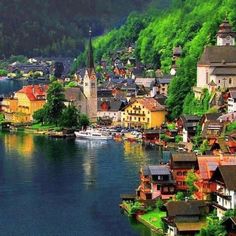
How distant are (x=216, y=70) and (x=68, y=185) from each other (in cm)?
1611

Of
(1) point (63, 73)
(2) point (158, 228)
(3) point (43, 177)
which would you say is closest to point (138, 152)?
(3) point (43, 177)

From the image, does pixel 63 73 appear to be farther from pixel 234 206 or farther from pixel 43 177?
pixel 234 206

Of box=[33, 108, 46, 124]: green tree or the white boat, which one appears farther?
box=[33, 108, 46, 124]: green tree

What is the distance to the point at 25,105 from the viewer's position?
47.0 meters

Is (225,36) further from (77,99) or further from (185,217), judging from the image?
(185,217)

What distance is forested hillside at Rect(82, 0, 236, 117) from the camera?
4522 centimetres

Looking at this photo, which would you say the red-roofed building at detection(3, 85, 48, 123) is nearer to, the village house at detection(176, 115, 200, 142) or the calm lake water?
the calm lake water

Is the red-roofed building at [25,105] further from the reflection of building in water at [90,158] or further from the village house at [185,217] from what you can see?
the village house at [185,217]

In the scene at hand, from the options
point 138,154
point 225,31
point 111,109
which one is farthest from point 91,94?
point 138,154

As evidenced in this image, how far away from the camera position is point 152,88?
49.9 meters

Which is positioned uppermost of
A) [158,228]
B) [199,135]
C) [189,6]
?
[189,6]

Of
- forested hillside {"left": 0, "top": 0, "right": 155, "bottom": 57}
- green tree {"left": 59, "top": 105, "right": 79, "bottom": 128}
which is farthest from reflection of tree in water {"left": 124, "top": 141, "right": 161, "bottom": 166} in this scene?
forested hillside {"left": 0, "top": 0, "right": 155, "bottom": 57}

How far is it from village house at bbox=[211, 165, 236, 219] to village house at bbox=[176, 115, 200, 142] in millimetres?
13171

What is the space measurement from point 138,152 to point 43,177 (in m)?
6.39
